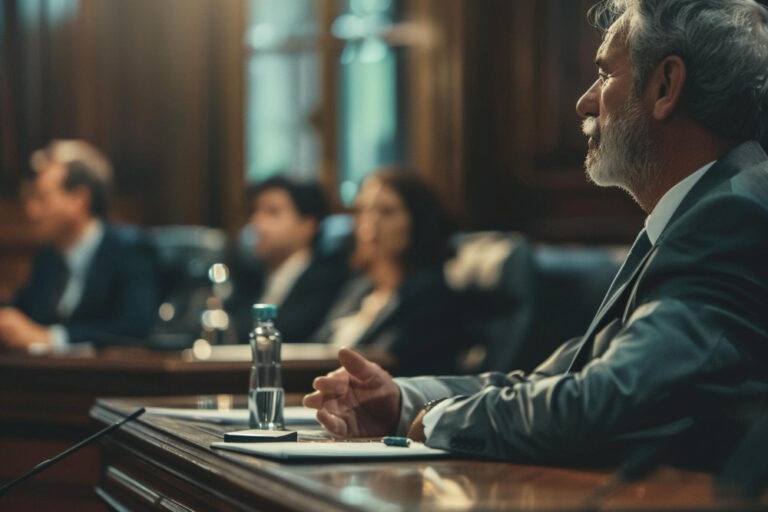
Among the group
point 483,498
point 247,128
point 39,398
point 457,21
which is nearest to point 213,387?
point 39,398

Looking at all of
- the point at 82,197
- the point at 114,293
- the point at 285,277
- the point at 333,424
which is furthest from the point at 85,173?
the point at 333,424

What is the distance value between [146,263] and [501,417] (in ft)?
14.4

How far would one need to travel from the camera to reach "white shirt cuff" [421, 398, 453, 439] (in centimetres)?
161

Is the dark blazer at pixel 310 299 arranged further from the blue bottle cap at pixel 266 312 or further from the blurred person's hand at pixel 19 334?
the blue bottle cap at pixel 266 312

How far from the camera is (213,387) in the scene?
363 centimetres

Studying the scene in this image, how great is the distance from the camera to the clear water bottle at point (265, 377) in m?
1.98

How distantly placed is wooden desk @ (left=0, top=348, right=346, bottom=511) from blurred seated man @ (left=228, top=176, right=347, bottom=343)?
1681 millimetres

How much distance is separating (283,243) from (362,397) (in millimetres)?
4031

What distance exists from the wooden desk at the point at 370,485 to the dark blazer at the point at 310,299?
3705mm

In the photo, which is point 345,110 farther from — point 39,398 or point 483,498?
point 483,498

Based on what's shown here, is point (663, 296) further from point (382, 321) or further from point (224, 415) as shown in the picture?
point (382, 321)

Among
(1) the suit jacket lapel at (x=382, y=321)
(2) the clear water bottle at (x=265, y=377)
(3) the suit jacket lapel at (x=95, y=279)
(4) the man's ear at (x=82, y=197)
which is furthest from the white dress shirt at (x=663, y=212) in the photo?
(4) the man's ear at (x=82, y=197)

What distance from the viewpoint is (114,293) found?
18.4ft

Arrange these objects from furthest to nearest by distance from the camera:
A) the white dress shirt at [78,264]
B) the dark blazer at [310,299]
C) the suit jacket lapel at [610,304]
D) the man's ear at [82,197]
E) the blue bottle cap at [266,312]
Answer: the man's ear at [82,197] → the white dress shirt at [78,264] → the dark blazer at [310,299] → the blue bottle cap at [266,312] → the suit jacket lapel at [610,304]
